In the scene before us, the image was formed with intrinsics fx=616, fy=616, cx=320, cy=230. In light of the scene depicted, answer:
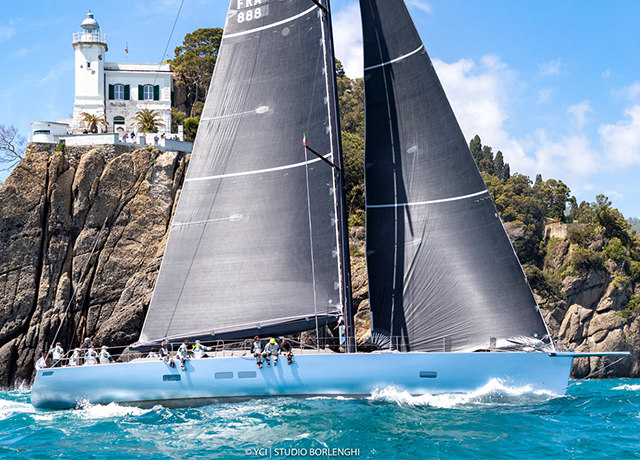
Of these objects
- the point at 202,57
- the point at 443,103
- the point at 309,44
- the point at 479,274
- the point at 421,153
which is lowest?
the point at 479,274

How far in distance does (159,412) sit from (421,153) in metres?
10.5

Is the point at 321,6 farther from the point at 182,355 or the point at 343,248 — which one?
the point at 182,355

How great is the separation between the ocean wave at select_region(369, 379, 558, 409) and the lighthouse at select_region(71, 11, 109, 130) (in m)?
35.2

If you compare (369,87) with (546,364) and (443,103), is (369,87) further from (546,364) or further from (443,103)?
(546,364)

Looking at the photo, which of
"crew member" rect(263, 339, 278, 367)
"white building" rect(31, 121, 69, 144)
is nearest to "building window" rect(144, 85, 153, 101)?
"white building" rect(31, 121, 69, 144)

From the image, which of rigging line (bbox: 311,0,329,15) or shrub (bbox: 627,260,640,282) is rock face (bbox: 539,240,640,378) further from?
rigging line (bbox: 311,0,329,15)

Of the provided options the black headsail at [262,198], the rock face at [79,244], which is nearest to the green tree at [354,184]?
the rock face at [79,244]

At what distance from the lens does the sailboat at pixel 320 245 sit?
53.6 feet

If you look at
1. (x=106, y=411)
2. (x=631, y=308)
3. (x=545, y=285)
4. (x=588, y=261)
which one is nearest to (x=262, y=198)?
(x=106, y=411)

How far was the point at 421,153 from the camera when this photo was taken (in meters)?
18.6

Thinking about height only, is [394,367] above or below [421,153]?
below

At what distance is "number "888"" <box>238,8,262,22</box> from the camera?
2023cm

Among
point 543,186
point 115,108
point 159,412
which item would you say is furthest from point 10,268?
point 543,186

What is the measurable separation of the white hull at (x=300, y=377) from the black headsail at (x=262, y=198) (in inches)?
72.6
